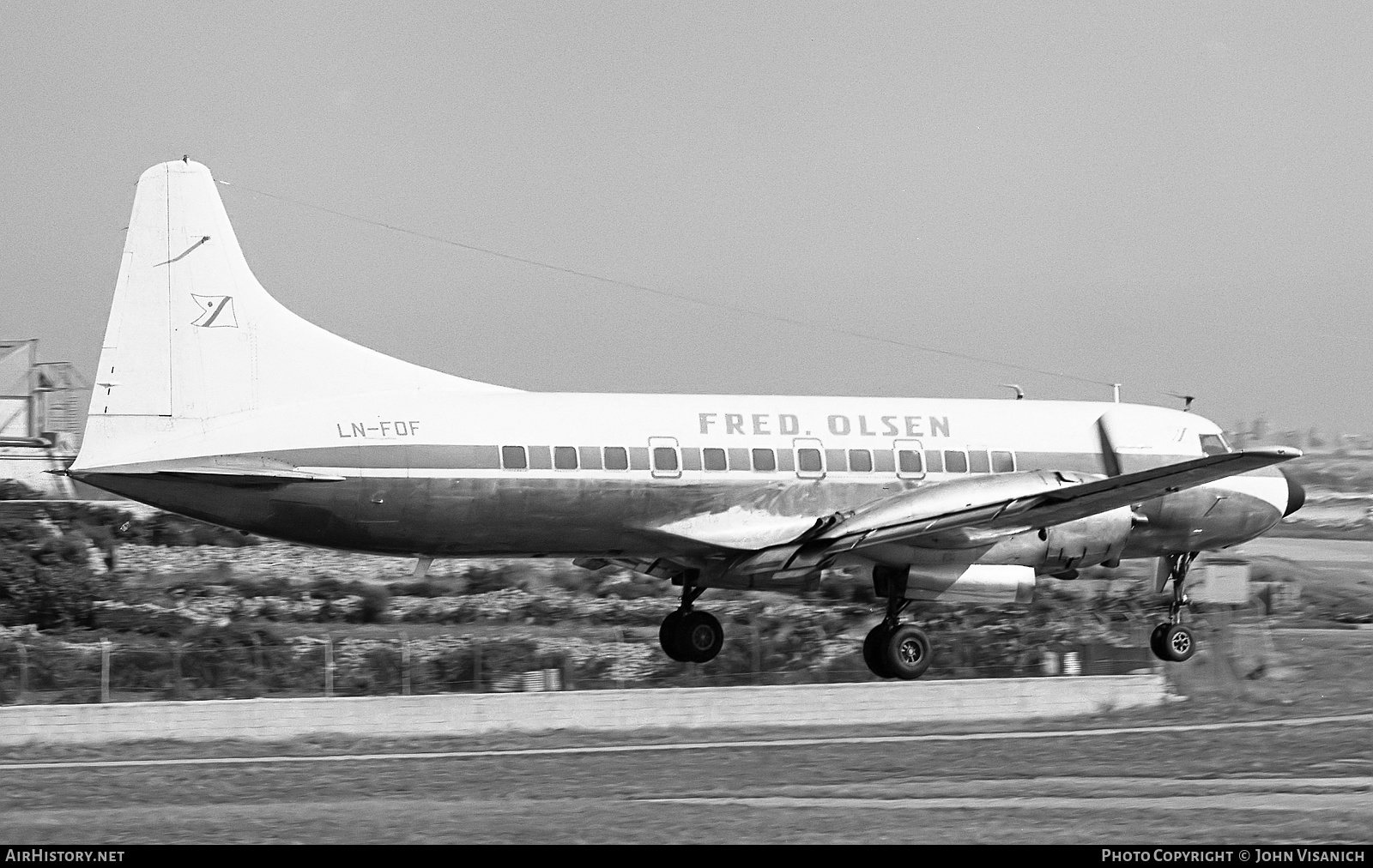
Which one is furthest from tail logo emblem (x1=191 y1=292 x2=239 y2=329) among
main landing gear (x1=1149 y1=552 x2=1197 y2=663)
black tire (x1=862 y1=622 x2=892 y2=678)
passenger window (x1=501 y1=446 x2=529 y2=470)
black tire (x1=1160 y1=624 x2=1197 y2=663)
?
black tire (x1=1160 y1=624 x2=1197 y2=663)

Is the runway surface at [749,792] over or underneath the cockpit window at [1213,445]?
underneath

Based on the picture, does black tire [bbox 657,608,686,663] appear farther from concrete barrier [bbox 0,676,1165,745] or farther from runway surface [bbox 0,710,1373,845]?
runway surface [bbox 0,710,1373,845]

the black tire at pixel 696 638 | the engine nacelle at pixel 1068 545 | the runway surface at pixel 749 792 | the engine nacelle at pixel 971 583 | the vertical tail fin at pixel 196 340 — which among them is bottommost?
the runway surface at pixel 749 792

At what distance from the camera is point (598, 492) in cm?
2803

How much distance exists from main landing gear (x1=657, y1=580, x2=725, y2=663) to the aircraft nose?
12.2m

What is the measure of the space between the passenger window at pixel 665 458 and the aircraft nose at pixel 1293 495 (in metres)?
13.7

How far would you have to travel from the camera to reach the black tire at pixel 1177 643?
32812 mm

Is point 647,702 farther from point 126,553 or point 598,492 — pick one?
point 126,553

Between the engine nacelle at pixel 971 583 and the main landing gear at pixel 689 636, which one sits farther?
the main landing gear at pixel 689 636

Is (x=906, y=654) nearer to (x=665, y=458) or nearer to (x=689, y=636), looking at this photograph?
(x=689, y=636)

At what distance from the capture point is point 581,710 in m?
32.0

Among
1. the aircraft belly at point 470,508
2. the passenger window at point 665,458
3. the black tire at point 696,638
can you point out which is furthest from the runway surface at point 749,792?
the passenger window at point 665,458
